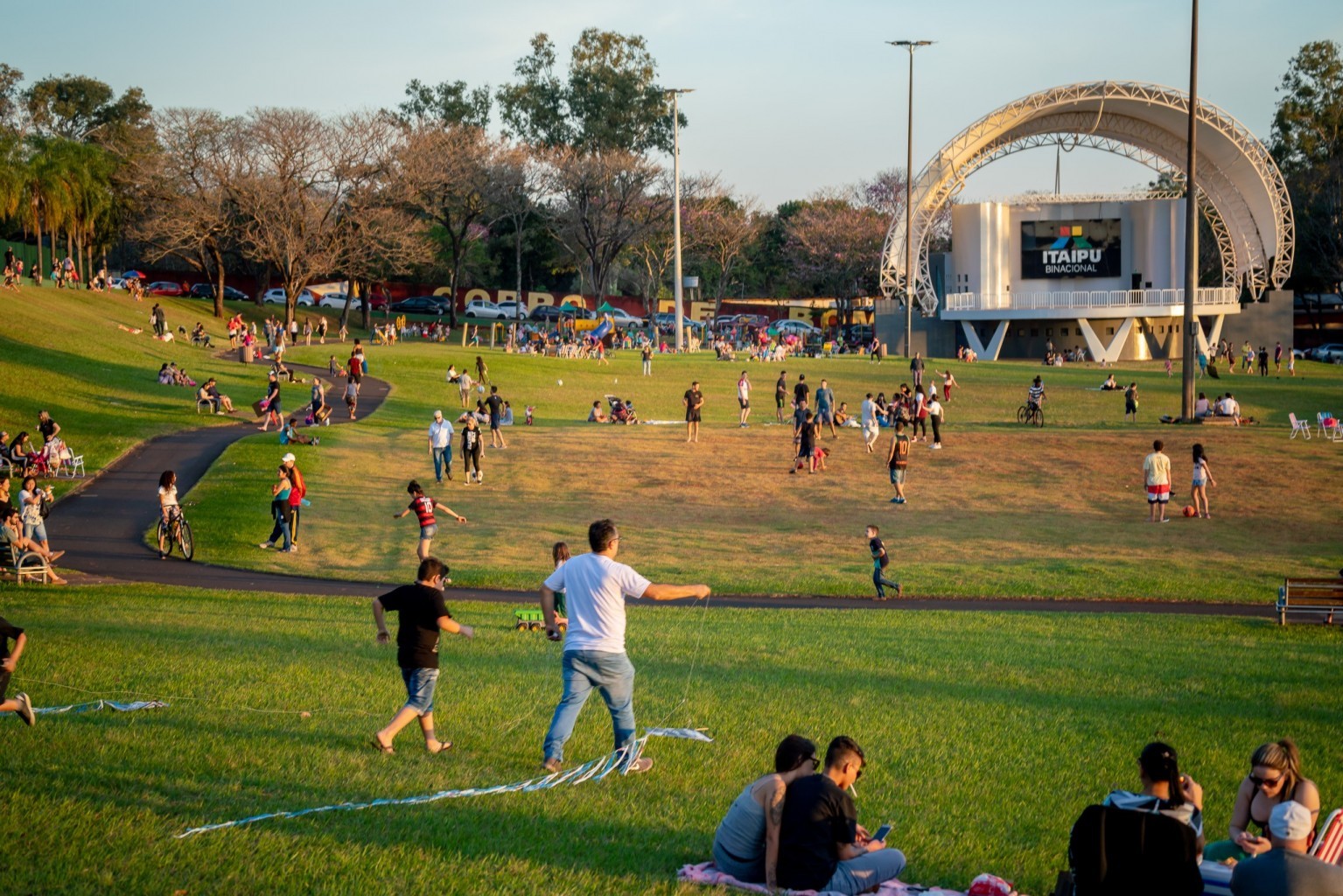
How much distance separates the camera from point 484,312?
288ft

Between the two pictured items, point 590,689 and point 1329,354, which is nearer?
point 590,689

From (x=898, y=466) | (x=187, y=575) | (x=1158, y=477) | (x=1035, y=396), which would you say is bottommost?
(x=187, y=575)

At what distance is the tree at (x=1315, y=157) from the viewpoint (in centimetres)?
7962

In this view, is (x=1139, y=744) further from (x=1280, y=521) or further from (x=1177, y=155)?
(x=1177, y=155)

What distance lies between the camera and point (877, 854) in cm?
656

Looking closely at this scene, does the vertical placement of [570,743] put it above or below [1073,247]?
below

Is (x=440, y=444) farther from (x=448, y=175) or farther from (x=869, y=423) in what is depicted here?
(x=448, y=175)

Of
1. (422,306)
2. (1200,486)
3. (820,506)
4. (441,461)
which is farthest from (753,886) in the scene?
(422,306)

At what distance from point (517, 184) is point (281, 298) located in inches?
791

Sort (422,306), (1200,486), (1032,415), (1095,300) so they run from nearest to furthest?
(1200,486), (1032,415), (1095,300), (422,306)

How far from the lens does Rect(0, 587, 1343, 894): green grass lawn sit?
6516 millimetres

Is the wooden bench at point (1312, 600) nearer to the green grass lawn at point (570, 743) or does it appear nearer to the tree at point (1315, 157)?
the green grass lawn at point (570, 743)

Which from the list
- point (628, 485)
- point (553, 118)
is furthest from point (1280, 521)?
point (553, 118)

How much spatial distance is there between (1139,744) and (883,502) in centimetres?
2080
